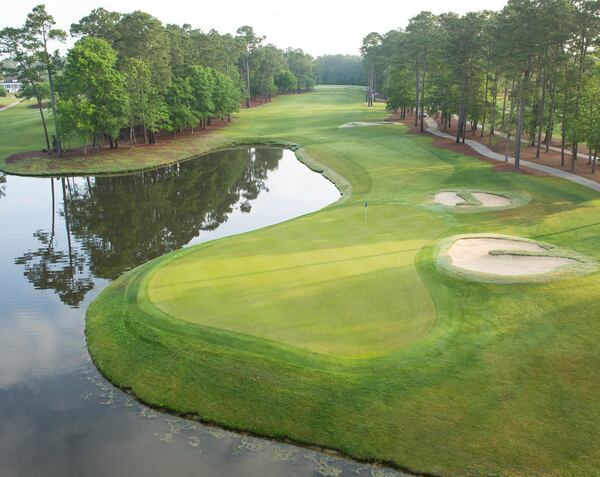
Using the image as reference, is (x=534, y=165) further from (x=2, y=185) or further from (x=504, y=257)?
(x=2, y=185)

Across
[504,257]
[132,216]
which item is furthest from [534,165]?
[132,216]

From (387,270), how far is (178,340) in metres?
10.1

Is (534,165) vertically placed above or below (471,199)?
above

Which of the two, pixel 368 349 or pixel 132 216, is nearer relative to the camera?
pixel 368 349

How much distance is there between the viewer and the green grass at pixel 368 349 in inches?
534

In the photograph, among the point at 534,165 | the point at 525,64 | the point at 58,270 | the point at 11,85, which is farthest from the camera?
the point at 11,85

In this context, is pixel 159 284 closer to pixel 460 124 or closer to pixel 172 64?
pixel 460 124

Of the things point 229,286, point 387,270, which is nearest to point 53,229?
point 229,286

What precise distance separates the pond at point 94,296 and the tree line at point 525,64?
2007 cm

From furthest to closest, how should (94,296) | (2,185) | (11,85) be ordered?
(11,85) → (2,185) → (94,296)

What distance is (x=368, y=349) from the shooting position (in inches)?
658

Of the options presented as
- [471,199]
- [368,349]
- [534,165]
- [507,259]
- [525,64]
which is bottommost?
[368,349]

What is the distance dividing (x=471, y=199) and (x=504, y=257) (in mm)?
13667

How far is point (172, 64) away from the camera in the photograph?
7531 cm
